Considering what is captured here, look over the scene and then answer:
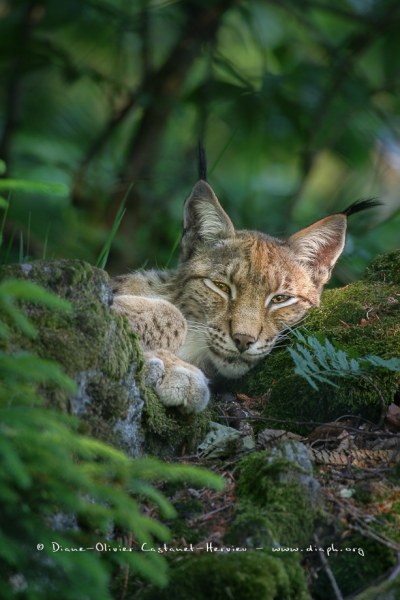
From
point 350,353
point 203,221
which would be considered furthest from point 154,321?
point 203,221

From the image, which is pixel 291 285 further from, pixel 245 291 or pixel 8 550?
pixel 8 550

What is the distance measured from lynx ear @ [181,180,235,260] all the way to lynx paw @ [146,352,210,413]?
5.18ft

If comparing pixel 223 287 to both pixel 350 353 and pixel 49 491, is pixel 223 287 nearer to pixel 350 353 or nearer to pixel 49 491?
pixel 350 353

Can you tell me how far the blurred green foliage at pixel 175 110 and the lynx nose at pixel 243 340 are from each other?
220 cm

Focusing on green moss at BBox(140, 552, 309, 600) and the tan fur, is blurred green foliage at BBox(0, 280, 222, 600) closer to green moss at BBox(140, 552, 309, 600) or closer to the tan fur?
green moss at BBox(140, 552, 309, 600)

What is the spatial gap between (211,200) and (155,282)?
0.58m

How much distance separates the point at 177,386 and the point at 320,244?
180 cm

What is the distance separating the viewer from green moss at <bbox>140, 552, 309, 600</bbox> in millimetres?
2387

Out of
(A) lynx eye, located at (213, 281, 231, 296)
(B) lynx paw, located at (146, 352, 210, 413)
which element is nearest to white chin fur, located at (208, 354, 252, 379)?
(A) lynx eye, located at (213, 281, 231, 296)

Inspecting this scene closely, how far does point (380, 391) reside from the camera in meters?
3.73

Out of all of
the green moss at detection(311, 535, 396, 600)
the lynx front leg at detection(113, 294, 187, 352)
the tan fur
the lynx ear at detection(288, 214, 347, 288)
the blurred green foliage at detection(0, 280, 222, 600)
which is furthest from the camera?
the lynx ear at detection(288, 214, 347, 288)

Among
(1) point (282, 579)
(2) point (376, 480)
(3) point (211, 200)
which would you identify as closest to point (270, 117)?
(3) point (211, 200)

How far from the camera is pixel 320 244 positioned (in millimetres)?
5051

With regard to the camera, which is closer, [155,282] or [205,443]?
[205,443]
